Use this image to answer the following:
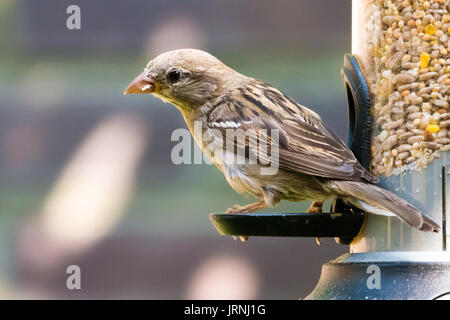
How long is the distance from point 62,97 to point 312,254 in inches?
56.9

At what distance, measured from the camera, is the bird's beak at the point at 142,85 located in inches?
171

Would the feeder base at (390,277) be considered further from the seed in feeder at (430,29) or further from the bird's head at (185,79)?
the bird's head at (185,79)

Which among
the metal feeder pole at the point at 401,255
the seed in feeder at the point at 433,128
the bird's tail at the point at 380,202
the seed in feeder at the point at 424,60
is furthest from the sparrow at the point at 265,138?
the seed in feeder at the point at 424,60

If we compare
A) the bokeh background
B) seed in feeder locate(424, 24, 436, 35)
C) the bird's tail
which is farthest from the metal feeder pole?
the bokeh background

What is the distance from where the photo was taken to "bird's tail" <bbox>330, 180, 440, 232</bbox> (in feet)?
12.1

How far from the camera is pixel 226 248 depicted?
5535mm

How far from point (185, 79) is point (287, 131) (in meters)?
0.53

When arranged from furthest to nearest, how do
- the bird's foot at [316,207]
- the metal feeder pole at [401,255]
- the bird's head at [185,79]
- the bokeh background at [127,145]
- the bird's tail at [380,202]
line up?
the bokeh background at [127,145] → the bird's head at [185,79] → the bird's foot at [316,207] → the metal feeder pole at [401,255] → the bird's tail at [380,202]

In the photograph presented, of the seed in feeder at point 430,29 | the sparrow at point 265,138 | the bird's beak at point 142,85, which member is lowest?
the sparrow at point 265,138

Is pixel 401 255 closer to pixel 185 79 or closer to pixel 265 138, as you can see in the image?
pixel 265 138

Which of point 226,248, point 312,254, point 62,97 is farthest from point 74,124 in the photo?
point 312,254

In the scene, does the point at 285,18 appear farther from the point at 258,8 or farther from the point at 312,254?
the point at 312,254

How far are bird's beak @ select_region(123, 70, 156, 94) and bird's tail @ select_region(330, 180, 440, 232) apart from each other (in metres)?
0.84

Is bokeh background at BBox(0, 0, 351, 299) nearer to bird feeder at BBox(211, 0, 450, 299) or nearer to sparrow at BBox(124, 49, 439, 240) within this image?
sparrow at BBox(124, 49, 439, 240)
